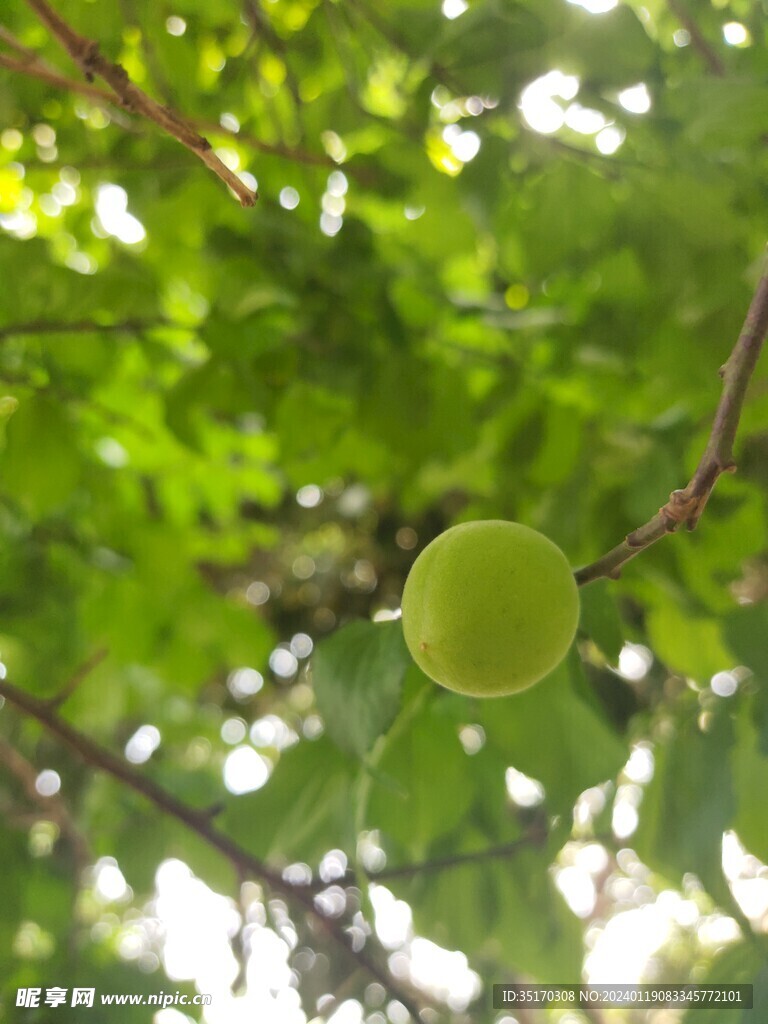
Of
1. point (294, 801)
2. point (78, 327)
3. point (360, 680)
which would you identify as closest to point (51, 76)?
point (78, 327)

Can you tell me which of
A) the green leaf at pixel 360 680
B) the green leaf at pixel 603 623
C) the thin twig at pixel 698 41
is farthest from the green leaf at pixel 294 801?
the thin twig at pixel 698 41

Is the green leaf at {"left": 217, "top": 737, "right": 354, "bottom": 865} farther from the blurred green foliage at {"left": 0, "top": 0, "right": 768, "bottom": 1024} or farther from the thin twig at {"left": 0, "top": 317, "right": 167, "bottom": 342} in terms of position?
the thin twig at {"left": 0, "top": 317, "right": 167, "bottom": 342}

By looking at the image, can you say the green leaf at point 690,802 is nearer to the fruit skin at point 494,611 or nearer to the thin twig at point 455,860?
the thin twig at point 455,860

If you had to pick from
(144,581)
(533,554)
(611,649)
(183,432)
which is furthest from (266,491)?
(533,554)

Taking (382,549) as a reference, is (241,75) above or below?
above

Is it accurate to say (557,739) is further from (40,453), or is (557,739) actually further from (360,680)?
(40,453)

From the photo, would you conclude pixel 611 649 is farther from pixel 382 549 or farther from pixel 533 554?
pixel 382 549
